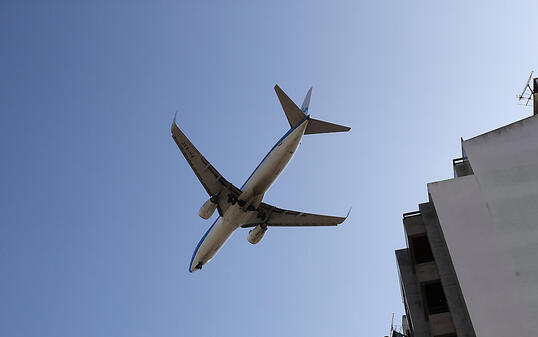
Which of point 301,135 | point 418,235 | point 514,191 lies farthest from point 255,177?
point 514,191

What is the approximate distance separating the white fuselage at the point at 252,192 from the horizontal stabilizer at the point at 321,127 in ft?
3.88

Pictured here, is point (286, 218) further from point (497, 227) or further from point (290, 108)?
point (497, 227)

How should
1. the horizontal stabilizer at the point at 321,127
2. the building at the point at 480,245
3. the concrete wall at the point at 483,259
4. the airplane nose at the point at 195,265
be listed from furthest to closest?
the airplane nose at the point at 195,265
the horizontal stabilizer at the point at 321,127
the building at the point at 480,245
the concrete wall at the point at 483,259

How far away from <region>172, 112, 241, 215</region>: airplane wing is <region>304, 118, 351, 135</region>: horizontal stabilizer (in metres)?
7.68

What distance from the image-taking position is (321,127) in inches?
1464

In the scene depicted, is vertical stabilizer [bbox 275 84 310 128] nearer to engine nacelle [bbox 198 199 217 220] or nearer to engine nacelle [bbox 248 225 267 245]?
engine nacelle [bbox 198 199 217 220]

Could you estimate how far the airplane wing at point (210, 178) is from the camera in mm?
39812

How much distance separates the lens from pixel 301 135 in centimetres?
3509

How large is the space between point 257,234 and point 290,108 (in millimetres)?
11700

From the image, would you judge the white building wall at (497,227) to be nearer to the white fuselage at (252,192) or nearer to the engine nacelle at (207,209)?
the white fuselage at (252,192)

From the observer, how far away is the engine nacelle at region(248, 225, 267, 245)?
143 feet

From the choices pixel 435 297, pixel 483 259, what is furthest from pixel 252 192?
pixel 483 259

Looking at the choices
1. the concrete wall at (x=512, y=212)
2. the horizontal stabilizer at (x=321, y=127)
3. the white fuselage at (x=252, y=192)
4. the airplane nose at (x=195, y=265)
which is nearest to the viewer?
the concrete wall at (x=512, y=212)

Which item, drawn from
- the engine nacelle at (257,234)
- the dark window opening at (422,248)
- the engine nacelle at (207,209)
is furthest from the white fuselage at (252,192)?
the dark window opening at (422,248)
